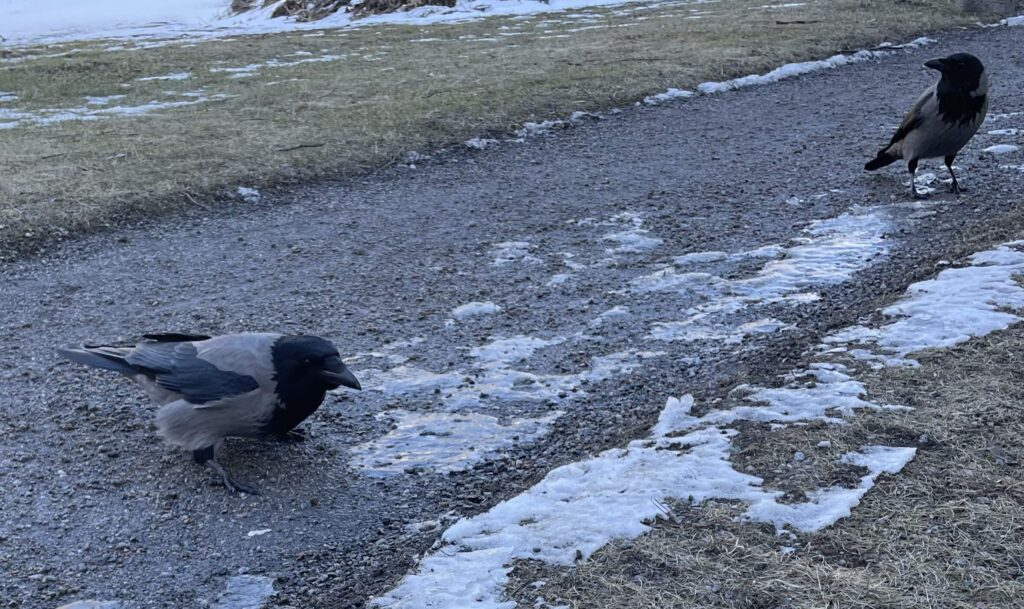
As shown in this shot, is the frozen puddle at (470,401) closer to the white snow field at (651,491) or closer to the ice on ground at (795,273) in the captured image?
the white snow field at (651,491)

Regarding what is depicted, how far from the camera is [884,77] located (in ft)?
41.4

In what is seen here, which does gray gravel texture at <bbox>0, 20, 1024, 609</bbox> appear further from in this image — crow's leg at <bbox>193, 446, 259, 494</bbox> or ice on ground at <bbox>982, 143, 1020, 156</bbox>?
ice on ground at <bbox>982, 143, 1020, 156</bbox>

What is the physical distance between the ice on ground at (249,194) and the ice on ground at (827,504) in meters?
5.68

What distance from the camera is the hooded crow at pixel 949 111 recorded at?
7.52 m

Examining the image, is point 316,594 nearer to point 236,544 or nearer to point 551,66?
point 236,544

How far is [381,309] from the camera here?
5.89m

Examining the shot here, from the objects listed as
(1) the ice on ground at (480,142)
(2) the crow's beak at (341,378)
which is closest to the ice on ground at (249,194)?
(1) the ice on ground at (480,142)

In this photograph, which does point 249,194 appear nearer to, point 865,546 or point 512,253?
point 512,253

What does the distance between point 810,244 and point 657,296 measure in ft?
4.57

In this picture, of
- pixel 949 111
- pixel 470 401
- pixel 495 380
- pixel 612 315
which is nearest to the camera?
pixel 470 401

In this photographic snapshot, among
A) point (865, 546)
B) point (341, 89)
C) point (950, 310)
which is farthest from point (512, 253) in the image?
point (341, 89)

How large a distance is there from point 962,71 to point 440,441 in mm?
5435

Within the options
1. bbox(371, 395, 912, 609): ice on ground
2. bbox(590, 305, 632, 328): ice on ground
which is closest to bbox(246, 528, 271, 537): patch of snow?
Result: bbox(371, 395, 912, 609): ice on ground

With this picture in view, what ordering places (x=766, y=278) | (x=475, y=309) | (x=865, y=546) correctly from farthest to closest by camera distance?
(x=766, y=278), (x=475, y=309), (x=865, y=546)
